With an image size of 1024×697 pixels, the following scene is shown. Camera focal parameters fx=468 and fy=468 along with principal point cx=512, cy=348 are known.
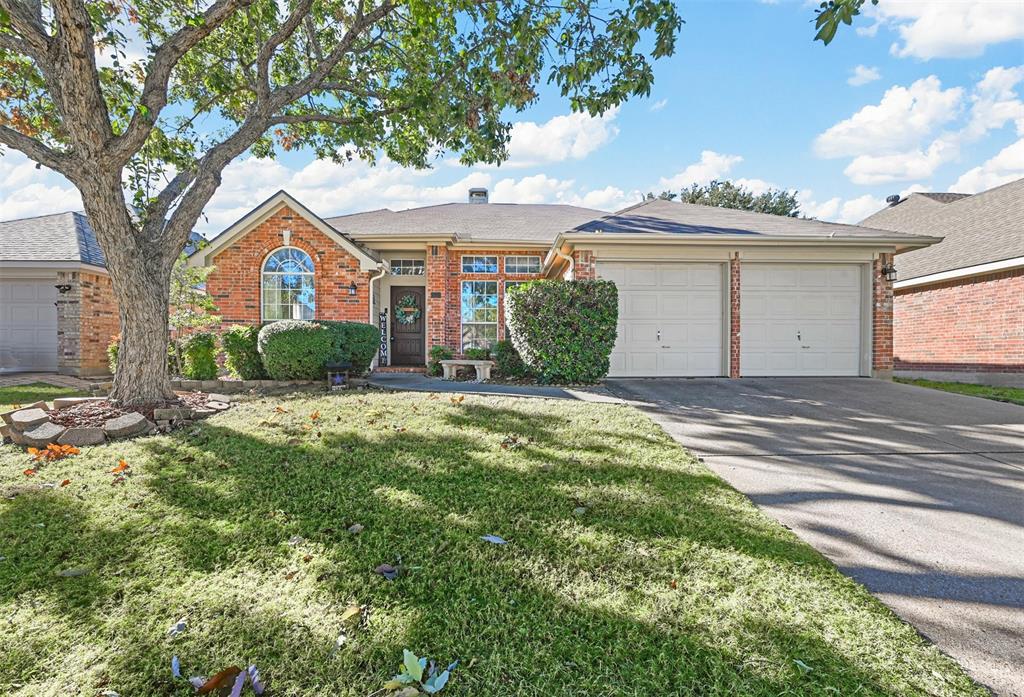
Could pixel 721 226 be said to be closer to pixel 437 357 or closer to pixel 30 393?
pixel 437 357

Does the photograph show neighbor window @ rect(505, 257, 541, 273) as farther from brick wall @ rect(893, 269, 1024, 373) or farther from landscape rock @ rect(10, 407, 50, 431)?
brick wall @ rect(893, 269, 1024, 373)

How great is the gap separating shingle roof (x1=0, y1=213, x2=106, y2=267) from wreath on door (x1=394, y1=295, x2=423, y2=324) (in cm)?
676

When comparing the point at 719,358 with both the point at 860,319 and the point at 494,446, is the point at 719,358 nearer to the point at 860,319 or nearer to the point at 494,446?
the point at 860,319

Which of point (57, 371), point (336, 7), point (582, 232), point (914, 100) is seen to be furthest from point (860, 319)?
point (57, 371)

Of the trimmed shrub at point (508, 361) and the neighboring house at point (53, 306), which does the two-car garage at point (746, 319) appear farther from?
the neighboring house at point (53, 306)

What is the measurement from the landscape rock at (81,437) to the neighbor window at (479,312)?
836 centimetres

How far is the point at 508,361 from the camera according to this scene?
32.9ft

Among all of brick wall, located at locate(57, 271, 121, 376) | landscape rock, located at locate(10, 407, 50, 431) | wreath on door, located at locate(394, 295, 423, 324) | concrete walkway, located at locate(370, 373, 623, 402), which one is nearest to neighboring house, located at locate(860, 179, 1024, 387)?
concrete walkway, located at locate(370, 373, 623, 402)

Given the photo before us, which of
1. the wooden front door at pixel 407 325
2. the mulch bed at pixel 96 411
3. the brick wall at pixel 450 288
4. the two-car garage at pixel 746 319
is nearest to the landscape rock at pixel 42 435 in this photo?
the mulch bed at pixel 96 411

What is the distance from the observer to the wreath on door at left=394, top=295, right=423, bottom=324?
1261 centimetres

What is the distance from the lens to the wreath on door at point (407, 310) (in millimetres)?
12609

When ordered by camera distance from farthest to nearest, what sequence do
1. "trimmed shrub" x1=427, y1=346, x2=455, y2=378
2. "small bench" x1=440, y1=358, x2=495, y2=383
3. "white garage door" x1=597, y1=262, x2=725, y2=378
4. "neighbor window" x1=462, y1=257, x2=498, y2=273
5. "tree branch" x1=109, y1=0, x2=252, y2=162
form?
"neighbor window" x1=462, y1=257, x2=498, y2=273
"trimmed shrub" x1=427, y1=346, x2=455, y2=378
"small bench" x1=440, y1=358, x2=495, y2=383
"white garage door" x1=597, y1=262, x2=725, y2=378
"tree branch" x1=109, y1=0, x2=252, y2=162

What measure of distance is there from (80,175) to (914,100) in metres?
14.9

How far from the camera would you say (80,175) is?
17.3 feet
